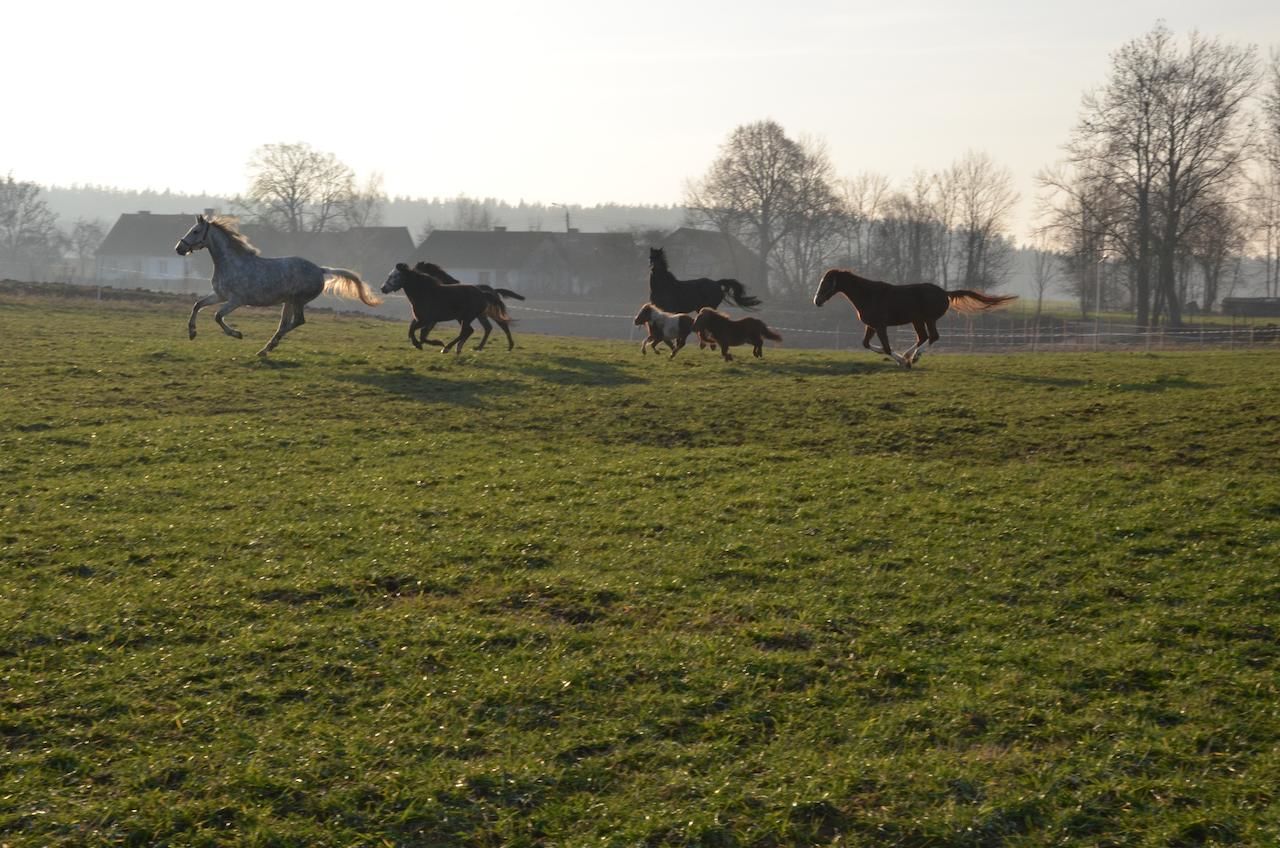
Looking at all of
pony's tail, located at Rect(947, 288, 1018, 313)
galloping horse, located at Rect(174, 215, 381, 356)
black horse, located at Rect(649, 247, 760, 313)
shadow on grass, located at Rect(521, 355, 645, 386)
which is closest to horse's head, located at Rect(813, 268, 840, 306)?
pony's tail, located at Rect(947, 288, 1018, 313)

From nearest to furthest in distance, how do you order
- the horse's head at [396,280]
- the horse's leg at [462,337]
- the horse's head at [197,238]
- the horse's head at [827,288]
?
the horse's head at [197,238] → the horse's head at [827,288] → the horse's head at [396,280] → the horse's leg at [462,337]

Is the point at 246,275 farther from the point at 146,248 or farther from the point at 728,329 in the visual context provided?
the point at 146,248

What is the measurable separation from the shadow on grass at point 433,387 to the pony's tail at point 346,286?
3481 mm

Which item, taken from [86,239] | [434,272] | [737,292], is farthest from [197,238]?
[86,239]

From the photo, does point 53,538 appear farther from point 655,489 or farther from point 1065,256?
point 1065,256

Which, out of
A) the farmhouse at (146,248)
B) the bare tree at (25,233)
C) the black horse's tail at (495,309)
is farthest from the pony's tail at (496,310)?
the farmhouse at (146,248)

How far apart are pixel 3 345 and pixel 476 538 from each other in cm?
1603

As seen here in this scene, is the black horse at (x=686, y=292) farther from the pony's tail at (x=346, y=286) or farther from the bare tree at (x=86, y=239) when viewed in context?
the bare tree at (x=86, y=239)

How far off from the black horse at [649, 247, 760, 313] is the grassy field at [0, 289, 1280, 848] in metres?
13.4

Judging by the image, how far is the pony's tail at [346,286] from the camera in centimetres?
2189

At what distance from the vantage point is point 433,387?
17594 millimetres

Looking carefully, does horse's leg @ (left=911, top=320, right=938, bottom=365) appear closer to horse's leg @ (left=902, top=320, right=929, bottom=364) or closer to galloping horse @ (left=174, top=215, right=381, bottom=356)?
horse's leg @ (left=902, top=320, right=929, bottom=364)

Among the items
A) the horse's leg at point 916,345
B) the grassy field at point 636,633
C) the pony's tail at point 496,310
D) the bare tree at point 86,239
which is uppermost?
the bare tree at point 86,239

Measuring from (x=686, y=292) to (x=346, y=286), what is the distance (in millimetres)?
8610
